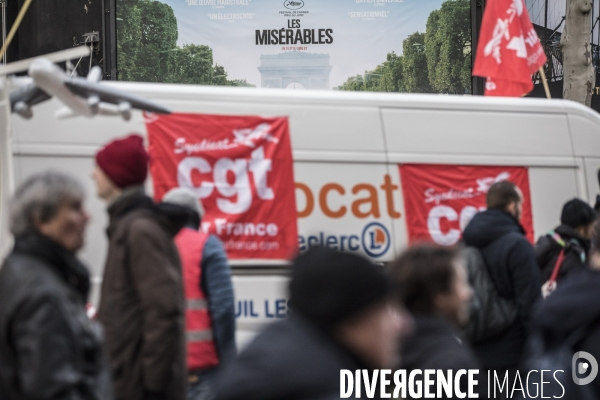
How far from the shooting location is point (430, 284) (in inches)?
119

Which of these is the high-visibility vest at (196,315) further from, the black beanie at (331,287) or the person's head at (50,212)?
the black beanie at (331,287)

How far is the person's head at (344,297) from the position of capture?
2.02m

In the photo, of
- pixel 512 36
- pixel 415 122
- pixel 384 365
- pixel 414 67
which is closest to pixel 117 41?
pixel 414 67

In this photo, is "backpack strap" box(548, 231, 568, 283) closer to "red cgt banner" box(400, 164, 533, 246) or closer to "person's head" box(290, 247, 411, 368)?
"red cgt banner" box(400, 164, 533, 246)

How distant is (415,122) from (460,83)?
6.70 meters

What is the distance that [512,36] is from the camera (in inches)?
338

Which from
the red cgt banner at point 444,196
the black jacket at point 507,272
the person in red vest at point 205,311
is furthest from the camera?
the red cgt banner at point 444,196

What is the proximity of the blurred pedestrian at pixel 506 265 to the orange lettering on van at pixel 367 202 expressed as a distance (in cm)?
104

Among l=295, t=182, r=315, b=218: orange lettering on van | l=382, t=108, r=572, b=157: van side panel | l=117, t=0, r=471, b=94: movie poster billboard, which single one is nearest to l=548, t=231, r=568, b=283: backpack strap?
l=382, t=108, r=572, b=157: van side panel

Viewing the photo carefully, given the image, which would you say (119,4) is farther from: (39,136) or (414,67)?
(39,136)

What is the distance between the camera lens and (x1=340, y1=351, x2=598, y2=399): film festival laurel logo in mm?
2276

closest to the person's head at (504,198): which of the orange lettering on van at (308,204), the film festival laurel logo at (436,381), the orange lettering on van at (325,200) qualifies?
the orange lettering on van at (325,200)

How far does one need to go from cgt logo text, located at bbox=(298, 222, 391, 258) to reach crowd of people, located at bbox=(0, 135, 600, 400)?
1306mm

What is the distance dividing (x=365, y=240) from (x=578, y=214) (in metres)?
1.46
